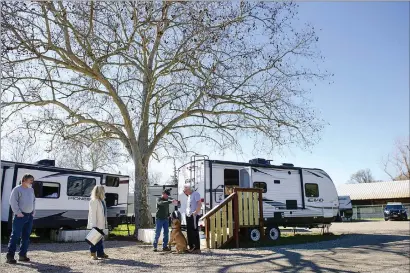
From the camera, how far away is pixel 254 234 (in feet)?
40.4

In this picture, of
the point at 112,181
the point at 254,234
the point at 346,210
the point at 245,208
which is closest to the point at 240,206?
the point at 245,208

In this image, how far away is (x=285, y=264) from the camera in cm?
723

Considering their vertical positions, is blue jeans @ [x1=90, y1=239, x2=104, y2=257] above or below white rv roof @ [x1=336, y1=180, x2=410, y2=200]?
below

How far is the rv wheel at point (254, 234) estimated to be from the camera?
12.3 m

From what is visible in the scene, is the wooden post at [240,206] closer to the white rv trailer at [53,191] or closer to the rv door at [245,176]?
the rv door at [245,176]

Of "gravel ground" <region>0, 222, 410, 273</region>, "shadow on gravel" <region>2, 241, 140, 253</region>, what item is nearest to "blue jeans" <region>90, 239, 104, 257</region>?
"gravel ground" <region>0, 222, 410, 273</region>

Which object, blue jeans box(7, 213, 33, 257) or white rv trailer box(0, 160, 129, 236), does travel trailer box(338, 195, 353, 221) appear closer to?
white rv trailer box(0, 160, 129, 236)

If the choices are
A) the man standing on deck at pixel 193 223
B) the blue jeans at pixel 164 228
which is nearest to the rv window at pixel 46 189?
the blue jeans at pixel 164 228

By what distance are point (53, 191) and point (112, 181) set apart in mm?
3144

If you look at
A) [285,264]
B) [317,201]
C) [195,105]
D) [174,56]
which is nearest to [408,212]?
[317,201]

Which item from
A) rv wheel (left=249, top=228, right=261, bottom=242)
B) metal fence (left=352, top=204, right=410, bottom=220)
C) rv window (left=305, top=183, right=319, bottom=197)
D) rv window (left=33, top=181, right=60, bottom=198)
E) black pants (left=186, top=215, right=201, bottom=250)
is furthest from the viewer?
metal fence (left=352, top=204, right=410, bottom=220)

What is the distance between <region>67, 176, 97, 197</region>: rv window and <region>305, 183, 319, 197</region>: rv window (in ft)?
29.0

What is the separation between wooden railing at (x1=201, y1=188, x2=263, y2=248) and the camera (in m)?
10.4

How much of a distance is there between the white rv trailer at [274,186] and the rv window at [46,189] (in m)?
4.72
